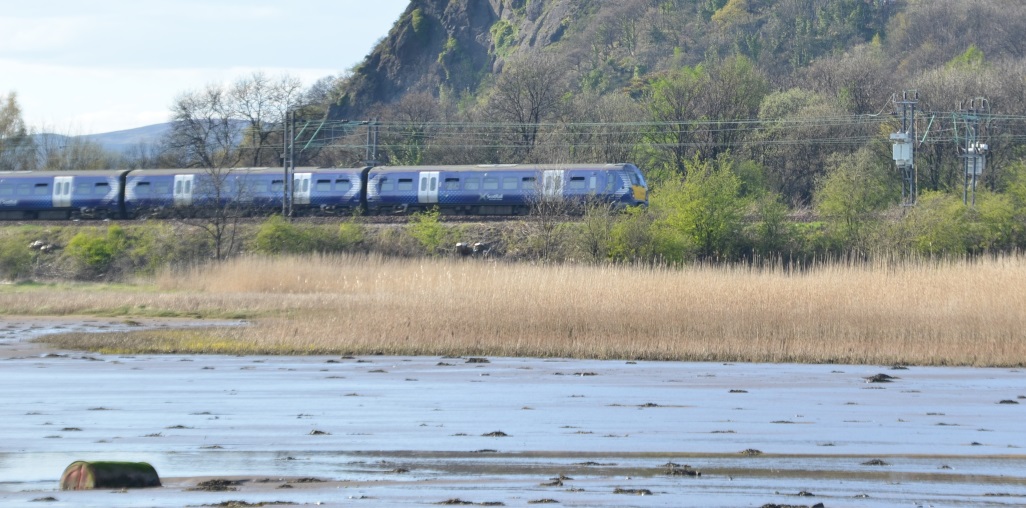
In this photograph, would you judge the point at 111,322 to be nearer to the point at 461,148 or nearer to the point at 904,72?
the point at 461,148

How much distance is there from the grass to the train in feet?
86.9

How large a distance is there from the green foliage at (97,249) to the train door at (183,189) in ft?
13.8

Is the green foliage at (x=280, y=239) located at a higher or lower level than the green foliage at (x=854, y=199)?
lower

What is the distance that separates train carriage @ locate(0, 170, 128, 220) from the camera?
67812 millimetres

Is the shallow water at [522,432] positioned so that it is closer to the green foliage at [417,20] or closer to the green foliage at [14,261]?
the green foliage at [14,261]

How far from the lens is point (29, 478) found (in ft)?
44.8

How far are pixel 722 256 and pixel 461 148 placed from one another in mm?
39704

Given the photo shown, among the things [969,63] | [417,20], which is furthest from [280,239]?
[417,20]

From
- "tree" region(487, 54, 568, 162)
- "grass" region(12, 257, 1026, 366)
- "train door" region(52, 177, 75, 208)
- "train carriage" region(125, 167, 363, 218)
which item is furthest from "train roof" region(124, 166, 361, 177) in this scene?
"grass" region(12, 257, 1026, 366)

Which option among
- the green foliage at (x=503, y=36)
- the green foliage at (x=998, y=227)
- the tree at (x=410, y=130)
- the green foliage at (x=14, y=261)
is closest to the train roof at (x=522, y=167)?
the green foliage at (x=998, y=227)

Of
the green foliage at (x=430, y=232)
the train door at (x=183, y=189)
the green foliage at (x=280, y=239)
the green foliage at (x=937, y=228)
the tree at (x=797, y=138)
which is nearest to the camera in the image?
the green foliage at (x=937, y=228)

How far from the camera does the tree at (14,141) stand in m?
106

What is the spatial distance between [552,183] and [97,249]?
65.6 ft

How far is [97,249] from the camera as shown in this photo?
61.7m
